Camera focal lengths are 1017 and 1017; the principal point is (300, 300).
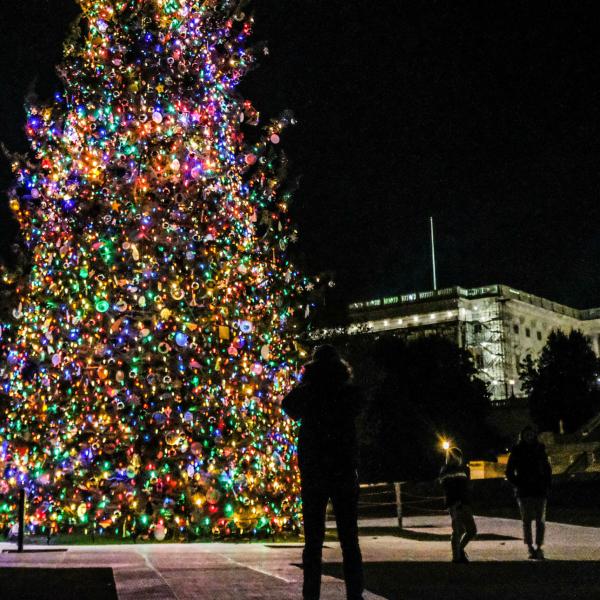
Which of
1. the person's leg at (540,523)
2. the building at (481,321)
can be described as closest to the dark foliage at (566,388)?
the building at (481,321)

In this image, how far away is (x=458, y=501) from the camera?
12.2 m

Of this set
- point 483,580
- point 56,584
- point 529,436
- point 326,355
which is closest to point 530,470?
point 529,436

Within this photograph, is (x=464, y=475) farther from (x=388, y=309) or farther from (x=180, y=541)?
(x=388, y=309)

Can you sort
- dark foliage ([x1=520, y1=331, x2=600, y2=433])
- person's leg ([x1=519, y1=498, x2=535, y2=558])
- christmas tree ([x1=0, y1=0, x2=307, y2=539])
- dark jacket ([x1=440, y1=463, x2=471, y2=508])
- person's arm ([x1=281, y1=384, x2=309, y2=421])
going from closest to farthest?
person's arm ([x1=281, y1=384, x2=309, y2=421]) < dark jacket ([x1=440, y1=463, x2=471, y2=508]) < person's leg ([x1=519, y1=498, x2=535, y2=558]) < christmas tree ([x1=0, y1=0, x2=307, y2=539]) < dark foliage ([x1=520, y1=331, x2=600, y2=433])

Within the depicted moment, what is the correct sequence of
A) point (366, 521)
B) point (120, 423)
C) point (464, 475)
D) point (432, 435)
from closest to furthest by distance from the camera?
point (464, 475), point (120, 423), point (366, 521), point (432, 435)

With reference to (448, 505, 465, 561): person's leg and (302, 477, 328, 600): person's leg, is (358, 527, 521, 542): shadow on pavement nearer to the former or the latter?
(448, 505, 465, 561): person's leg

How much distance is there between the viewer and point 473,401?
66.6 m

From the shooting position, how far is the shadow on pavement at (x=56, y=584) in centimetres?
786

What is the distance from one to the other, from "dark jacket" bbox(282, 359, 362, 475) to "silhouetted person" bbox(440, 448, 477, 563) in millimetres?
5101

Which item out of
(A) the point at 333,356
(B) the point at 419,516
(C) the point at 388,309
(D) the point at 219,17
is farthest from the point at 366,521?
(C) the point at 388,309

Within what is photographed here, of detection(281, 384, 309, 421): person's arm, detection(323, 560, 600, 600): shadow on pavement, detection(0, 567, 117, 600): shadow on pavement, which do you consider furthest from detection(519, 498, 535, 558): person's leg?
detection(281, 384, 309, 421): person's arm

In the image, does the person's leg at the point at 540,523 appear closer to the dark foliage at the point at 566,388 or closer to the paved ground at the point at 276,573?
the paved ground at the point at 276,573

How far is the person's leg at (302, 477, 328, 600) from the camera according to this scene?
6590 mm

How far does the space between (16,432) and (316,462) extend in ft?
27.8
